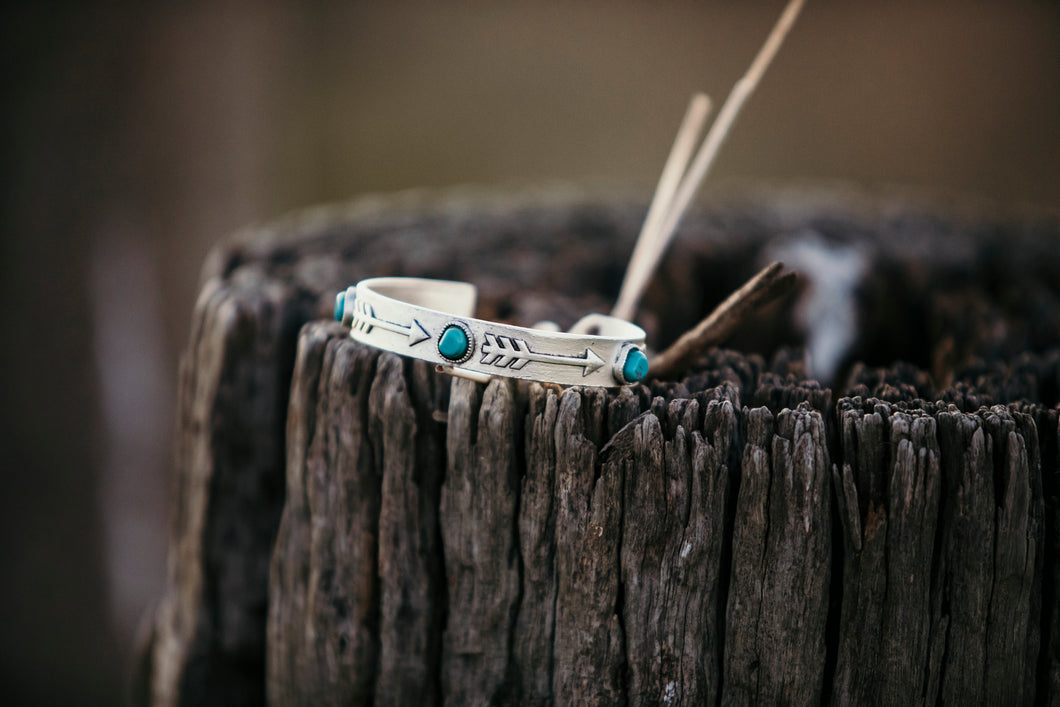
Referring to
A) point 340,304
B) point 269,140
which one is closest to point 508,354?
point 340,304

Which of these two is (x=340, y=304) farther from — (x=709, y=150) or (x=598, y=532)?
(x=709, y=150)

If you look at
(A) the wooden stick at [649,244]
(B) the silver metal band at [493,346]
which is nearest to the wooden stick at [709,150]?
(A) the wooden stick at [649,244]

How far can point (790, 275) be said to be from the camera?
1126 millimetres

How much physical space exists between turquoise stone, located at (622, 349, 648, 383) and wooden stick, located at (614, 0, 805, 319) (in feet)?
1.22

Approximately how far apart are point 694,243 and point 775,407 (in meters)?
1.15

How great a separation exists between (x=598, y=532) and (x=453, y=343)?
1.09ft

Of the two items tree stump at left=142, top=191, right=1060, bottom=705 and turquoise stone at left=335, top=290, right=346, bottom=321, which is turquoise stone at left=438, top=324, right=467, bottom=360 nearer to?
tree stump at left=142, top=191, right=1060, bottom=705

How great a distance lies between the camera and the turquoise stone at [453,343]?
1.06 metres

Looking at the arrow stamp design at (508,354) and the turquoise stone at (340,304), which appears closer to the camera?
the arrow stamp design at (508,354)

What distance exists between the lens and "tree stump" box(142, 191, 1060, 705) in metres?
0.95

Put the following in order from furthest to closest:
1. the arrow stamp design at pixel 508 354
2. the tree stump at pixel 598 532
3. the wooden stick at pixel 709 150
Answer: the wooden stick at pixel 709 150 < the arrow stamp design at pixel 508 354 < the tree stump at pixel 598 532

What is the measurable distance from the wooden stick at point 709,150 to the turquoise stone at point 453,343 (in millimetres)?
501

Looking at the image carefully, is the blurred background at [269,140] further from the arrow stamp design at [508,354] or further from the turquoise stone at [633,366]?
the turquoise stone at [633,366]

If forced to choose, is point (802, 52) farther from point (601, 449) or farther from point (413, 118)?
point (601, 449)
